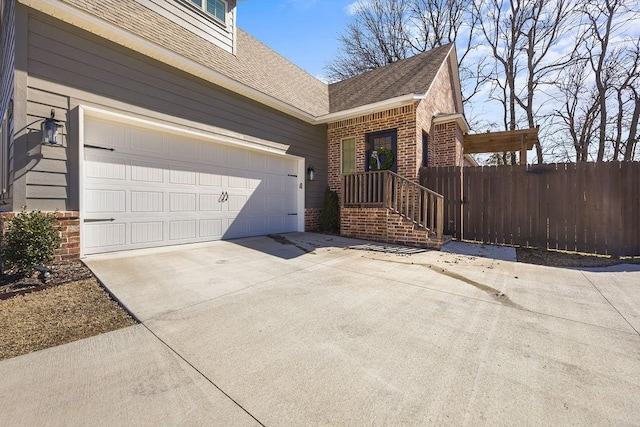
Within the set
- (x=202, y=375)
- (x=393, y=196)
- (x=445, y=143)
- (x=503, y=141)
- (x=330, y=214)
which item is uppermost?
(x=503, y=141)

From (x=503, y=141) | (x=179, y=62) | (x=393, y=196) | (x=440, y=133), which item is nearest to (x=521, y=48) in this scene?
(x=503, y=141)

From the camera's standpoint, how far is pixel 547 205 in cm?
603

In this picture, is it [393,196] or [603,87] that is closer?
[393,196]

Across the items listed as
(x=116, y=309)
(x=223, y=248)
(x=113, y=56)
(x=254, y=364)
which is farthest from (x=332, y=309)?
(x=113, y=56)

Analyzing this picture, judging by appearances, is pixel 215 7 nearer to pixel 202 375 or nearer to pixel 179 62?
pixel 179 62

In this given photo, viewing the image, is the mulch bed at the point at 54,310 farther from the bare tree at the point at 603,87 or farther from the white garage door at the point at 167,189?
the bare tree at the point at 603,87

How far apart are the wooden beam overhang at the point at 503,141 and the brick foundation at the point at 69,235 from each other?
34.1 feet

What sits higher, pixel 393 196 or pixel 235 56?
pixel 235 56

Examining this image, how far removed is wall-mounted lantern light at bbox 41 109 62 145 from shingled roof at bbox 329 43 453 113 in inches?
253

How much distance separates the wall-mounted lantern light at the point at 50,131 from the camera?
3.89 m

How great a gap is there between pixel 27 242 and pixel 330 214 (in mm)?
6282

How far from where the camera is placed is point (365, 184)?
6.94 metres

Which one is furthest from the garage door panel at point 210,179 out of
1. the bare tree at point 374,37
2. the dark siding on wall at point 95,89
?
the bare tree at point 374,37

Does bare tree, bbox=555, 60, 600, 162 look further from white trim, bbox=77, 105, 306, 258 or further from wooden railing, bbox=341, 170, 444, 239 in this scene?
white trim, bbox=77, 105, 306, 258
